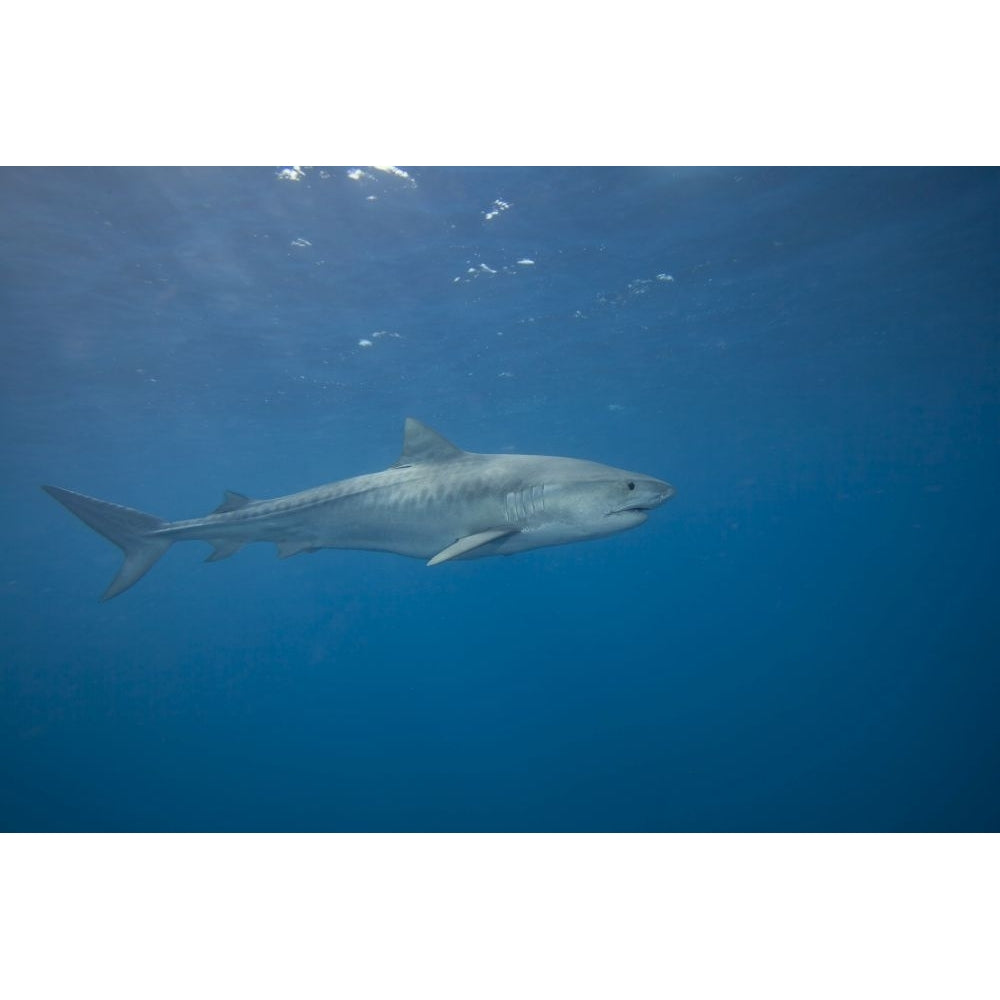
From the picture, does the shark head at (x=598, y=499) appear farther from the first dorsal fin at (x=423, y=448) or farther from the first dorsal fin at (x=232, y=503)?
the first dorsal fin at (x=232, y=503)

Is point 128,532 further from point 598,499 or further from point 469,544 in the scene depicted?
point 598,499

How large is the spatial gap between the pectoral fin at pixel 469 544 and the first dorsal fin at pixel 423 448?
4.94 feet

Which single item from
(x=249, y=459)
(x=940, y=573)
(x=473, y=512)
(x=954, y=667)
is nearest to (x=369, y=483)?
(x=473, y=512)

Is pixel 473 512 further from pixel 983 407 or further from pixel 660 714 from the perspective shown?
pixel 983 407

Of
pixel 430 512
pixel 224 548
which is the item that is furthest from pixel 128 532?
pixel 430 512

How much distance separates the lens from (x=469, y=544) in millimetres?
5395

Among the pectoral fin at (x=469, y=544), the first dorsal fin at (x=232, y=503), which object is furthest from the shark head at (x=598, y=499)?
the first dorsal fin at (x=232, y=503)

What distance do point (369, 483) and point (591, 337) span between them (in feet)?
53.0

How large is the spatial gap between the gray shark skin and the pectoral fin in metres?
0.01

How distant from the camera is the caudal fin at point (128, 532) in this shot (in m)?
7.42

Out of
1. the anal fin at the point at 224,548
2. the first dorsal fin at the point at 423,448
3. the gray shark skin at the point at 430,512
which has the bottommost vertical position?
the anal fin at the point at 224,548

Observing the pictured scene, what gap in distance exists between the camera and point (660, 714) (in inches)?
705

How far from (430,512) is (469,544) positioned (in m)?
1.07

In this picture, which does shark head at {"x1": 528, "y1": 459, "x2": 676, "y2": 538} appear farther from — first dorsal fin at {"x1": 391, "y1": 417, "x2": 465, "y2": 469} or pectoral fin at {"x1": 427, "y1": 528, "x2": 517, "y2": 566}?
first dorsal fin at {"x1": 391, "y1": 417, "x2": 465, "y2": 469}
